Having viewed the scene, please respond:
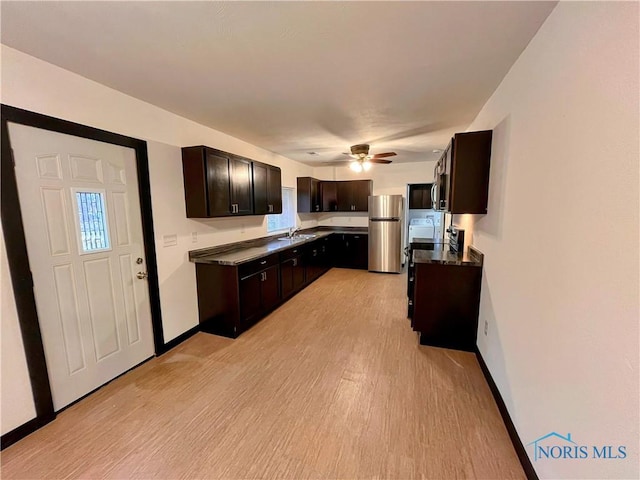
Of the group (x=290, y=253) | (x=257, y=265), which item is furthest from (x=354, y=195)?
(x=257, y=265)

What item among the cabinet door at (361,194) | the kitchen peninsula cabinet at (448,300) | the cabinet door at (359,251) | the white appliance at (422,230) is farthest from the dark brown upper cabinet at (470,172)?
the white appliance at (422,230)

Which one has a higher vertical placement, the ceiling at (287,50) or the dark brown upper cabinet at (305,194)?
the ceiling at (287,50)

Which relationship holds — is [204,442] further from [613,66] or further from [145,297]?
[613,66]

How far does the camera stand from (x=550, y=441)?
1295mm

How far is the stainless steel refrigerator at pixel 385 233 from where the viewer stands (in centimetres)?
562

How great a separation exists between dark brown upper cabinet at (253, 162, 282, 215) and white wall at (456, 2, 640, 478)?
294 cm

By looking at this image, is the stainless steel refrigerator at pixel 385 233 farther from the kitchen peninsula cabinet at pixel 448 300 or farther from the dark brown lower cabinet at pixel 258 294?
the kitchen peninsula cabinet at pixel 448 300

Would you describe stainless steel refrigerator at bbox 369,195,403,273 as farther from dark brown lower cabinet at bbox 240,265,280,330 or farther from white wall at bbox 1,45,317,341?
white wall at bbox 1,45,317,341

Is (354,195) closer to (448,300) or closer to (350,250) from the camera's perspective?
(350,250)

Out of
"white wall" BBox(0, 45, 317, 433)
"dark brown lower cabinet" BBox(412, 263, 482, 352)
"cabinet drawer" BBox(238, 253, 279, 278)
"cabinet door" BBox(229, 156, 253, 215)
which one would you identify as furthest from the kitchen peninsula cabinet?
"white wall" BBox(0, 45, 317, 433)

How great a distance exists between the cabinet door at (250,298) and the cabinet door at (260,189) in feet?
3.35

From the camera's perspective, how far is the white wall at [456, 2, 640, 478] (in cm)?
90

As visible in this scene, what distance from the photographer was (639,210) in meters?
0.84

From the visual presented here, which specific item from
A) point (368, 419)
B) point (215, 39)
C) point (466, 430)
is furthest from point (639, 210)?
point (215, 39)
